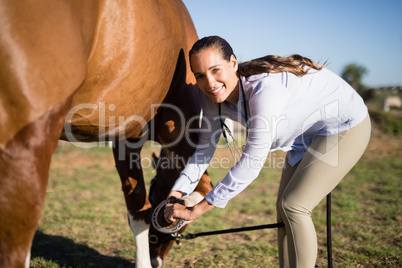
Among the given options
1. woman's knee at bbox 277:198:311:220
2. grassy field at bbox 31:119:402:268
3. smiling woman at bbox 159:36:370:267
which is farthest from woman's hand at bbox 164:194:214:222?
grassy field at bbox 31:119:402:268

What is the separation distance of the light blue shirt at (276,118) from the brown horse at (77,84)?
330mm

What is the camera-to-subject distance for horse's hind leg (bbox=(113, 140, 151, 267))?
8.99 feet

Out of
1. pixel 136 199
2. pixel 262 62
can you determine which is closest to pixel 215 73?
pixel 262 62

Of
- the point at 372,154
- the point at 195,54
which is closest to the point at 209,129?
the point at 195,54

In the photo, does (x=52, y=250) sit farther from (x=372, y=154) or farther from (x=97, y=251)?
(x=372, y=154)

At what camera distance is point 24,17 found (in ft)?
4.14

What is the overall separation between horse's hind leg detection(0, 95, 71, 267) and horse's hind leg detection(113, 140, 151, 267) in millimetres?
1390

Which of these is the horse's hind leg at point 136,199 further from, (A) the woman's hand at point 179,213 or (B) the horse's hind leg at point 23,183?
(B) the horse's hind leg at point 23,183

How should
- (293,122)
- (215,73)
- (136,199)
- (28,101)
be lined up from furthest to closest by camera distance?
(136,199) → (293,122) → (215,73) → (28,101)

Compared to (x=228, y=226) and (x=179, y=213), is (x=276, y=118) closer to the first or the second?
(x=179, y=213)

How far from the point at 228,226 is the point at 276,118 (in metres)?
2.72

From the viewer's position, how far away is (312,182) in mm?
1926

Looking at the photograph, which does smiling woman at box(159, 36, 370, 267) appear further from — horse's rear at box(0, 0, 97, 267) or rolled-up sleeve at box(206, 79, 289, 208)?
horse's rear at box(0, 0, 97, 267)

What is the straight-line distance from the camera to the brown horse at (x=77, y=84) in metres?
1.22
